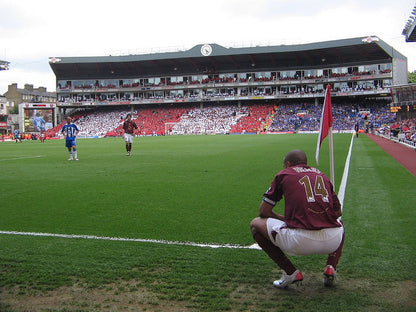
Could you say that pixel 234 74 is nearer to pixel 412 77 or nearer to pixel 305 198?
pixel 412 77

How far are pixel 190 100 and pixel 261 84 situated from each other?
A: 49.8 ft

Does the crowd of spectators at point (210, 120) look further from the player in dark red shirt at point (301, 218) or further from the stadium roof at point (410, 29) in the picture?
the player in dark red shirt at point (301, 218)

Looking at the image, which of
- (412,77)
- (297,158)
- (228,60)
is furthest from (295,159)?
(412,77)

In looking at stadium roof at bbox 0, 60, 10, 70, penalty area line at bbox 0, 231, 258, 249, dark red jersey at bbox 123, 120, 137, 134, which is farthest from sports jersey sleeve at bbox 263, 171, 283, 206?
stadium roof at bbox 0, 60, 10, 70

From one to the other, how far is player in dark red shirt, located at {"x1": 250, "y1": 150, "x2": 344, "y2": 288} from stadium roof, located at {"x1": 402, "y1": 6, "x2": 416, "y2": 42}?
29239mm

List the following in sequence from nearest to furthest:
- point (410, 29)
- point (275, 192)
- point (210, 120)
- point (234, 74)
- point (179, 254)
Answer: point (275, 192), point (179, 254), point (410, 29), point (210, 120), point (234, 74)

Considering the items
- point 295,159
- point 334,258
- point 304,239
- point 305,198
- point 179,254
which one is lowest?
point 179,254

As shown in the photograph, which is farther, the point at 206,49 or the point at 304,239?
the point at 206,49

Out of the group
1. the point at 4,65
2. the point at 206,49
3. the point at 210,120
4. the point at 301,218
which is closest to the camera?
the point at 301,218

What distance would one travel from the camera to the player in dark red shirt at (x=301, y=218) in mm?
3906

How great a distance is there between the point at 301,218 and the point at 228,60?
3114 inches

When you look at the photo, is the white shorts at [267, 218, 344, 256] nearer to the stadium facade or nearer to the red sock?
the red sock

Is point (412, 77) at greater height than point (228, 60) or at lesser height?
lesser

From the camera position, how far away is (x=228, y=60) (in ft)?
263
